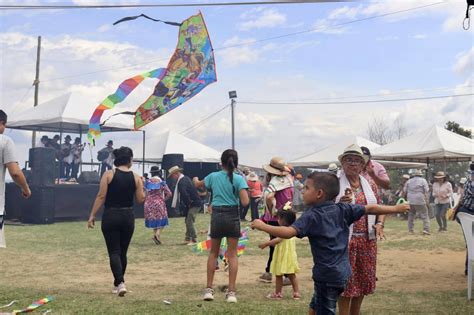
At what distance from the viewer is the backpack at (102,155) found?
21.6m

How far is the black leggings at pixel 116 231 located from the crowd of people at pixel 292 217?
11mm

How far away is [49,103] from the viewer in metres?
22.0

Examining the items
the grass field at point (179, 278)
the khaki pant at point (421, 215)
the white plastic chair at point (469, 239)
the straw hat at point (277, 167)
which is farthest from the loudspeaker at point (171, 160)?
the white plastic chair at point (469, 239)

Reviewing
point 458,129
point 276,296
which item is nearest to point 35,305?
point 276,296

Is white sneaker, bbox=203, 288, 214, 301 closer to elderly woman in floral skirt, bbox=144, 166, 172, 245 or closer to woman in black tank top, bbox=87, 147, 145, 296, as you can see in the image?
woman in black tank top, bbox=87, 147, 145, 296

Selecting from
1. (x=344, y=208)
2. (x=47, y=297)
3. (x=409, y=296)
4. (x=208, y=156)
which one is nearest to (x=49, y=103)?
(x=208, y=156)

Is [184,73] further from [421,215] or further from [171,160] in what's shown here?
[171,160]

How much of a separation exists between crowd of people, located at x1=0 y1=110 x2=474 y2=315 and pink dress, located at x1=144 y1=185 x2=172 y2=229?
17.4 feet

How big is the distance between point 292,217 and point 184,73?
16.9 feet

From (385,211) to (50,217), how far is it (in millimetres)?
16211

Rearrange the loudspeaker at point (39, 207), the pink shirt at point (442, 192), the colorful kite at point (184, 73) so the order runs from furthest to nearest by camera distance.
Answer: the loudspeaker at point (39, 207) → the pink shirt at point (442, 192) → the colorful kite at point (184, 73)

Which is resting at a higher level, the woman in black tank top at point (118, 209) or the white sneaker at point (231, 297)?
the woman in black tank top at point (118, 209)

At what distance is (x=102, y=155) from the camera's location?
2164cm

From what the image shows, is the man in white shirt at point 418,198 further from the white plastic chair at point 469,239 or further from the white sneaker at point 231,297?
the white sneaker at point 231,297
